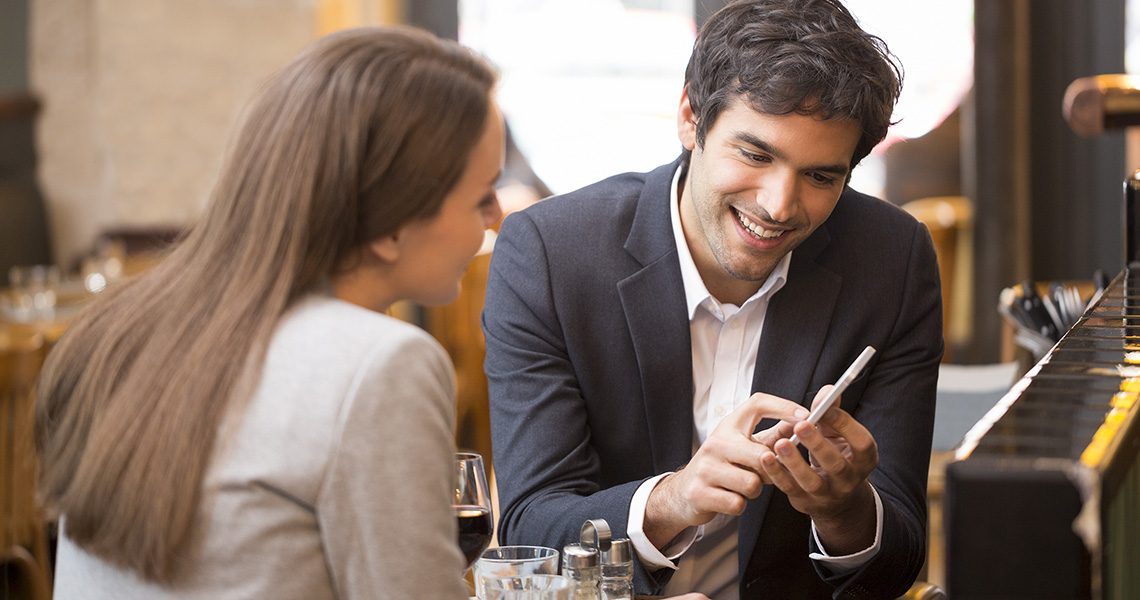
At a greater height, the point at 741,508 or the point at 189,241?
the point at 189,241

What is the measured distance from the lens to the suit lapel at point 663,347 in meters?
1.61

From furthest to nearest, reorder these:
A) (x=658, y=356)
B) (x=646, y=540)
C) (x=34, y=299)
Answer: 1. (x=34, y=299)
2. (x=658, y=356)
3. (x=646, y=540)

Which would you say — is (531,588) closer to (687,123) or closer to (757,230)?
(757,230)

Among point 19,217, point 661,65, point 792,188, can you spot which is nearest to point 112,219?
point 19,217

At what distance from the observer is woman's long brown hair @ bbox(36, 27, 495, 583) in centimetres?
88

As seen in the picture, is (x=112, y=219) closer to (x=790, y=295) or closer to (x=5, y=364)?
(x=5, y=364)

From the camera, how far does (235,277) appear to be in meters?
0.94

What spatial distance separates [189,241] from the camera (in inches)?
39.4

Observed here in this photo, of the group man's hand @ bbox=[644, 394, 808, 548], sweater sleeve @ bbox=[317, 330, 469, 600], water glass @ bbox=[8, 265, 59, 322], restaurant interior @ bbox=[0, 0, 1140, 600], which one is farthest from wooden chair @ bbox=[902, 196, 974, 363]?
sweater sleeve @ bbox=[317, 330, 469, 600]

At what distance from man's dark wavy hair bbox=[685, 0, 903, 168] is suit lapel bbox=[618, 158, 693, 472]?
19 cm

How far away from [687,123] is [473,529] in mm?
750

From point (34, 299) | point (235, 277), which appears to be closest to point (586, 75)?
point (34, 299)

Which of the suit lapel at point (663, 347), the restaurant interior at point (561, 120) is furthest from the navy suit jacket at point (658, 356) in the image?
the restaurant interior at point (561, 120)

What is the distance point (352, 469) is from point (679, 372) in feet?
2.69
